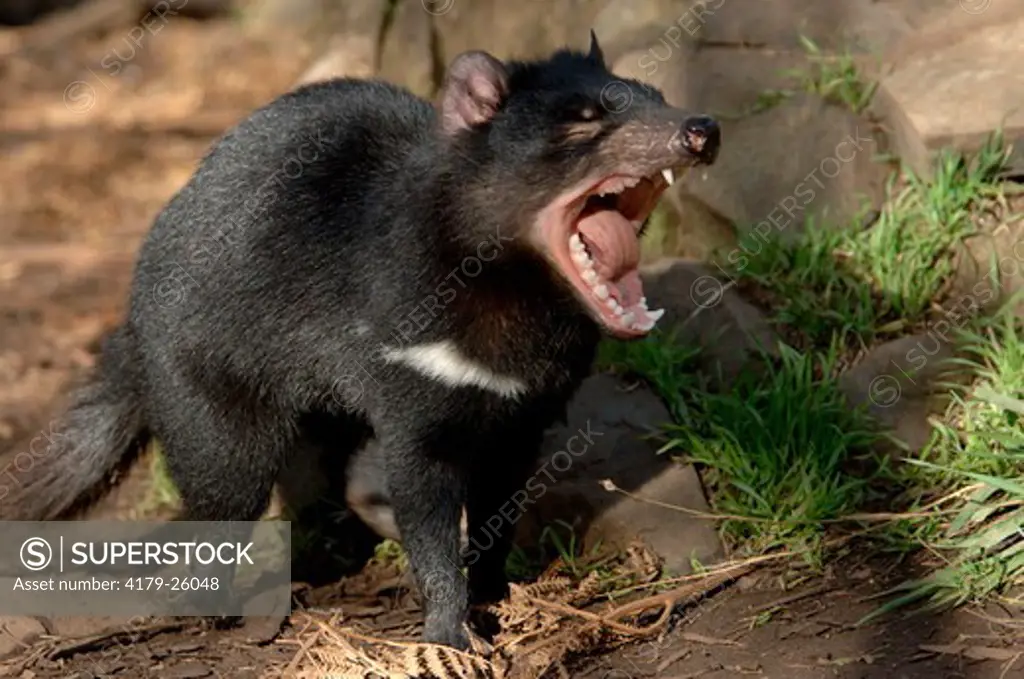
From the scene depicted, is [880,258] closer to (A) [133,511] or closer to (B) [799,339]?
(B) [799,339]

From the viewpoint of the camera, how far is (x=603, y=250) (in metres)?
2.99

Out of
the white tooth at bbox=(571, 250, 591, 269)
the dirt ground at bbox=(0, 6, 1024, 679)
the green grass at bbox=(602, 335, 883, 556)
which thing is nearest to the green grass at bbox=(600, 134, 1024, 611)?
the green grass at bbox=(602, 335, 883, 556)

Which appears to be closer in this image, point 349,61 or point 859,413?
point 859,413

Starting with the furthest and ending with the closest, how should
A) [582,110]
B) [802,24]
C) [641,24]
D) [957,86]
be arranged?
[641,24], [802,24], [957,86], [582,110]

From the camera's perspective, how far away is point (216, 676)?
3.42 m

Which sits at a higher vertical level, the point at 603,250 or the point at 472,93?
the point at 472,93

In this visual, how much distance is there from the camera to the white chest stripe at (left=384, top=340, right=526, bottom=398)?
312 cm

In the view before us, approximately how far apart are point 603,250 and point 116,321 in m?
3.40

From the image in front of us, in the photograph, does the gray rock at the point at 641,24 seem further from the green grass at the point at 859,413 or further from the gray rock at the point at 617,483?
the gray rock at the point at 617,483

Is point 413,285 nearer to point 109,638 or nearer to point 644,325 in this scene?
point 644,325

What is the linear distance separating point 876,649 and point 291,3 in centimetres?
641

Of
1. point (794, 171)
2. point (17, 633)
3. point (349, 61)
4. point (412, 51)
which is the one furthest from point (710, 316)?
point (349, 61)

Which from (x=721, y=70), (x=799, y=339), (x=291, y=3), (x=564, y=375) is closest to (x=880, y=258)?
(x=799, y=339)

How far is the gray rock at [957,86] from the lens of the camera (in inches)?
162
